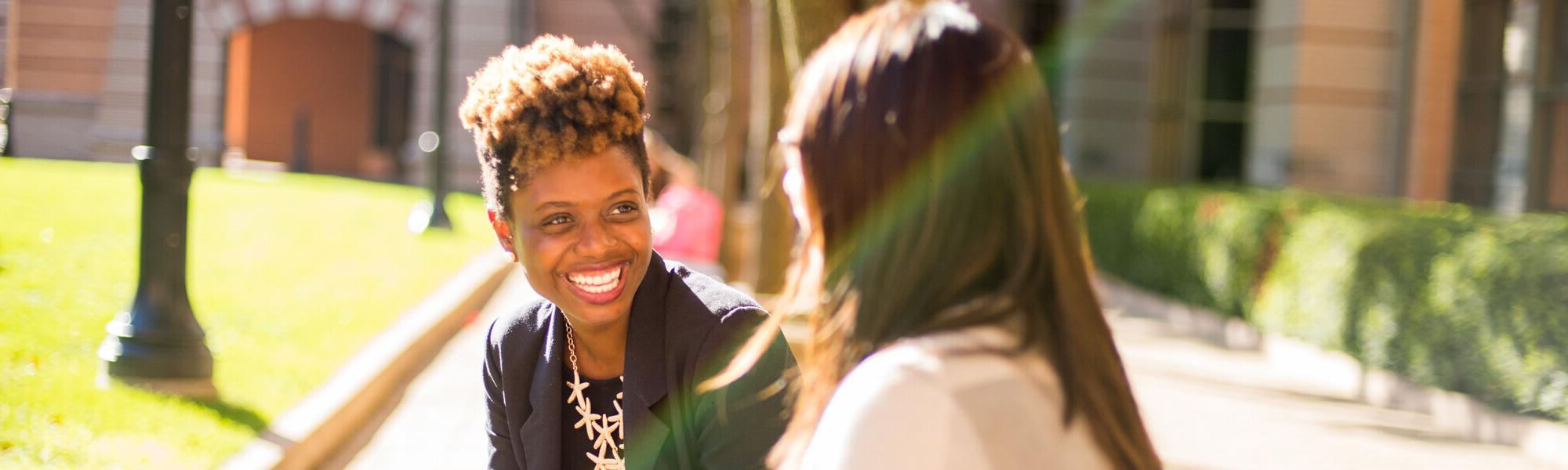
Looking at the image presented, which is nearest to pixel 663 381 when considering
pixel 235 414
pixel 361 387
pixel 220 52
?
pixel 235 414

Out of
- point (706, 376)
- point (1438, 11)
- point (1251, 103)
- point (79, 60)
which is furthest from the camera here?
point (79, 60)

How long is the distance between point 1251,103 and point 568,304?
50.7ft

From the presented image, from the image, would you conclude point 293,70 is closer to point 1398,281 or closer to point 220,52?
point 220,52

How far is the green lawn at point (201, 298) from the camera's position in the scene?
588cm

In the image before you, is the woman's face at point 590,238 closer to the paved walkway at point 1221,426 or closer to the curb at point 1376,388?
the curb at point 1376,388

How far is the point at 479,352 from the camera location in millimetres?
9906

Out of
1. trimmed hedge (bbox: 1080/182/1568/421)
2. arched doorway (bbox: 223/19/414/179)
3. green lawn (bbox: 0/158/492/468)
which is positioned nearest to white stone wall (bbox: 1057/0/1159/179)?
trimmed hedge (bbox: 1080/182/1568/421)

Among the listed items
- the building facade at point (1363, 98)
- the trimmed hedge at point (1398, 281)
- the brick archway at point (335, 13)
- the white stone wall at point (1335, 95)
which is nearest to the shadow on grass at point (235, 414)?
the building facade at point (1363, 98)

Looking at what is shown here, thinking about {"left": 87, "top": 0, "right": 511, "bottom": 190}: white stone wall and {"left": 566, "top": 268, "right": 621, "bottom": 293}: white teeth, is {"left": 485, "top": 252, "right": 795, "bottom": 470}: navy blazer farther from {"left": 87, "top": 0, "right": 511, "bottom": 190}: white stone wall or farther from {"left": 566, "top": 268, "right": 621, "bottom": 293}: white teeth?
{"left": 87, "top": 0, "right": 511, "bottom": 190}: white stone wall

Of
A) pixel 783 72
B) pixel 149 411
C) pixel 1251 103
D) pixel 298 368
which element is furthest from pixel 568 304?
pixel 1251 103

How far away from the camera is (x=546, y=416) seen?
2.92 meters

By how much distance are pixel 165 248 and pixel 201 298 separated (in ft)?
10.1

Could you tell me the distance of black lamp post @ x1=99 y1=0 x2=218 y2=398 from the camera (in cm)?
689

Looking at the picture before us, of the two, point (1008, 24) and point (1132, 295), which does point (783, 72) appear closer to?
point (1132, 295)
